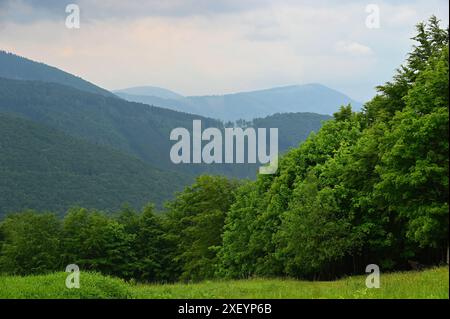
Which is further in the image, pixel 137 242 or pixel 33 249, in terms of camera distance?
pixel 137 242

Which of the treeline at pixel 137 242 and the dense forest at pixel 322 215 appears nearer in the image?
the dense forest at pixel 322 215

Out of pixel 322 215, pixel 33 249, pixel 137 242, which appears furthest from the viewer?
pixel 137 242

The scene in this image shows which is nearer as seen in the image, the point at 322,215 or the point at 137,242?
the point at 322,215

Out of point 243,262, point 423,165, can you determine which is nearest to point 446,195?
point 423,165

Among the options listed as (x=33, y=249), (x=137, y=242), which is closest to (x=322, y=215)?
(x=137, y=242)

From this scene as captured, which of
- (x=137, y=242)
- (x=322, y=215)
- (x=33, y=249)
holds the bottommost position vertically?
(x=33, y=249)

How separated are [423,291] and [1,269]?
71.1 metres

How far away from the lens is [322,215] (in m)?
37.8

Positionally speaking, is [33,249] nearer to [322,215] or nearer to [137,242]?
[137,242]

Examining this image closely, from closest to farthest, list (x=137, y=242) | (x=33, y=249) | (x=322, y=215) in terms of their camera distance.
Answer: (x=322, y=215)
(x=33, y=249)
(x=137, y=242)

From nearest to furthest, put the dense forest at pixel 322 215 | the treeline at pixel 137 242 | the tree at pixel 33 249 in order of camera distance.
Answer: the dense forest at pixel 322 215
the treeline at pixel 137 242
the tree at pixel 33 249

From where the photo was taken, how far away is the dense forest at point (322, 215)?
2905cm

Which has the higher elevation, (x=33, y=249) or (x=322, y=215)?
(x=322, y=215)
